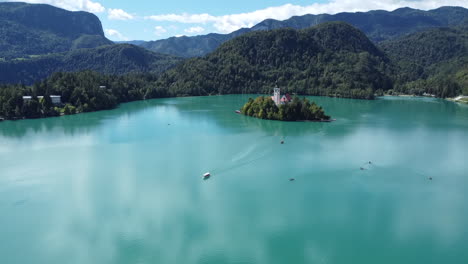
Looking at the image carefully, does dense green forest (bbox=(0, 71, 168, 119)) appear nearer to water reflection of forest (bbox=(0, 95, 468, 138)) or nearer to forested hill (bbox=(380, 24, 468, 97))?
water reflection of forest (bbox=(0, 95, 468, 138))

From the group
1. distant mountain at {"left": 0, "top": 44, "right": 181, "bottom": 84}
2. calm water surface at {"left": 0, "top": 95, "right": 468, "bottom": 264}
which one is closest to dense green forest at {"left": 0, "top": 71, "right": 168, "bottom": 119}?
calm water surface at {"left": 0, "top": 95, "right": 468, "bottom": 264}

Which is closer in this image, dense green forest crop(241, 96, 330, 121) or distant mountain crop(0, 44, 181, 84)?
dense green forest crop(241, 96, 330, 121)

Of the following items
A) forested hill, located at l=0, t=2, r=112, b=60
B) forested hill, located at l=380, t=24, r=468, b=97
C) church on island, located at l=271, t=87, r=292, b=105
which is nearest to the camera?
church on island, located at l=271, t=87, r=292, b=105

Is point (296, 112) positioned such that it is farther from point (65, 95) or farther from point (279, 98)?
point (65, 95)

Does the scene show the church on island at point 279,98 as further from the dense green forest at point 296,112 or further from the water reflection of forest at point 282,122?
the water reflection of forest at point 282,122

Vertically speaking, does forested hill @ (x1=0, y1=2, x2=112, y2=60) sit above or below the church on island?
above

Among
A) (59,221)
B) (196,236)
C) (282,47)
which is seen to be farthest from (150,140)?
(282,47)

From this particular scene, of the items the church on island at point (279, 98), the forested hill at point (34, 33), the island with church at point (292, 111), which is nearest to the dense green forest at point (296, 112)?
the island with church at point (292, 111)
